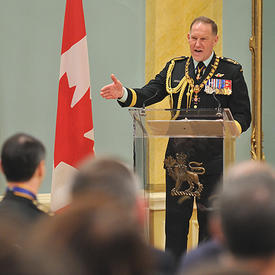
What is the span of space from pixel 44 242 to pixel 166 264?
1.82 feet

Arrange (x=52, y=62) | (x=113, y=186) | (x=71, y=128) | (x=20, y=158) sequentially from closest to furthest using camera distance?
(x=113, y=186)
(x=20, y=158)
(x=71, y=128)
(x=52, y=62)

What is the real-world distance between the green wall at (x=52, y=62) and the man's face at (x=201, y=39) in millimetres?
1298

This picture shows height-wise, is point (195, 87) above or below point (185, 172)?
above

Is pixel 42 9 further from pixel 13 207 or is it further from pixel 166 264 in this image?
pixel 166 264

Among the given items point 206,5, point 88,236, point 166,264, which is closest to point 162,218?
point 166,264

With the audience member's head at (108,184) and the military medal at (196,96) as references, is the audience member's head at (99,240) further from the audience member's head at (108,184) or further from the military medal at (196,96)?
the military medal at (196,96)

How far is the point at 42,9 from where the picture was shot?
188 inches

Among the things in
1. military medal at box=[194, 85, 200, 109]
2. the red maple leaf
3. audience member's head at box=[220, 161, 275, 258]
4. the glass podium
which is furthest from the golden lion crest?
audience member's head at box=[220, 161, 275, 258]

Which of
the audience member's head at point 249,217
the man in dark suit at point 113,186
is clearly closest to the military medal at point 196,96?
the man in dark suit at point 113,186

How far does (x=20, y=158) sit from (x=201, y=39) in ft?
6.11

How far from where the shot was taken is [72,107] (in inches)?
172

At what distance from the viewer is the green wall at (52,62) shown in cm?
468

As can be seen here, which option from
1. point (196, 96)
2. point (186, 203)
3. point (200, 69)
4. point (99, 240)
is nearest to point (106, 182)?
point (99, 240)

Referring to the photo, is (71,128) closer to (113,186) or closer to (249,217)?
(113,186)
